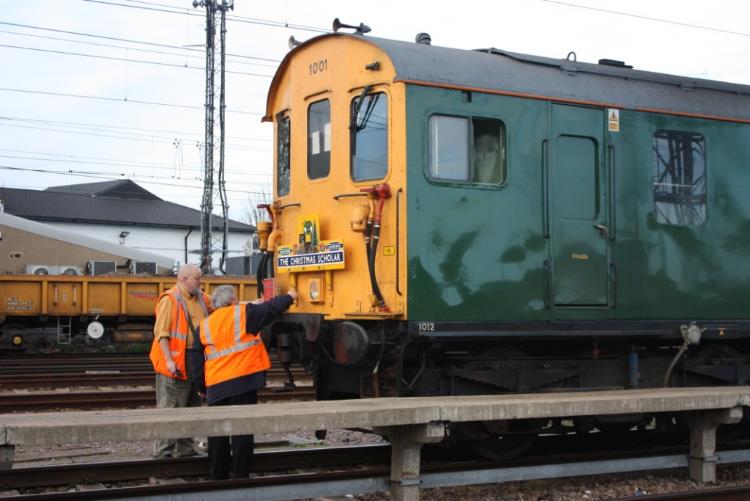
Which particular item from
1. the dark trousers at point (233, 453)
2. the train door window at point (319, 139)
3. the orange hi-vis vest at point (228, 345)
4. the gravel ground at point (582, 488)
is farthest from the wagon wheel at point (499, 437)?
the train door window at point (319, 139)

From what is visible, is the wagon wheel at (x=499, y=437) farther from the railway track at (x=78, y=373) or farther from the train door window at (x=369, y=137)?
the railway track at (x=78, y=373)

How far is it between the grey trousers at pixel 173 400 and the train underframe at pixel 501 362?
1002 mm

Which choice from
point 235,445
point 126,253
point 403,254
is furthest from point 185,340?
point 126,253

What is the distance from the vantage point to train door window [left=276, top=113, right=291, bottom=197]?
9.68m

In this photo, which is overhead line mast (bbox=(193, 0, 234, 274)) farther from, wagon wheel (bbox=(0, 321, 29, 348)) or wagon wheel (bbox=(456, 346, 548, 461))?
wagon wheel (bbox=(456, 346, 548, 461))

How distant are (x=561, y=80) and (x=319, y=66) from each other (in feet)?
7.76

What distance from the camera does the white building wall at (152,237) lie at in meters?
61.8

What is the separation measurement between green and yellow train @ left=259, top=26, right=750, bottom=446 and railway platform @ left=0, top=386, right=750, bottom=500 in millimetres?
874

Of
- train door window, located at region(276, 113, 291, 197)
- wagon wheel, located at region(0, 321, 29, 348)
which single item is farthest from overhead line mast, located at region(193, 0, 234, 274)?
train door window, located at region(276, 113, 291, 197)

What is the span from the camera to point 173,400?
887 cm

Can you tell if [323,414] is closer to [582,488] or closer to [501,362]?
[501,362]

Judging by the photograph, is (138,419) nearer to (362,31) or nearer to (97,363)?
(362,31)

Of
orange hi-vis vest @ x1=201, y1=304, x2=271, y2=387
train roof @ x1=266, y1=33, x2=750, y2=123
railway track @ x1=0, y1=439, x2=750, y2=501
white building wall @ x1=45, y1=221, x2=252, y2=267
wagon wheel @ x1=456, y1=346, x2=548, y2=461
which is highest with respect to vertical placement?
white building wall @ x1=45, y1=221, x2=252, y2=267

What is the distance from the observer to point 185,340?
8766mm
